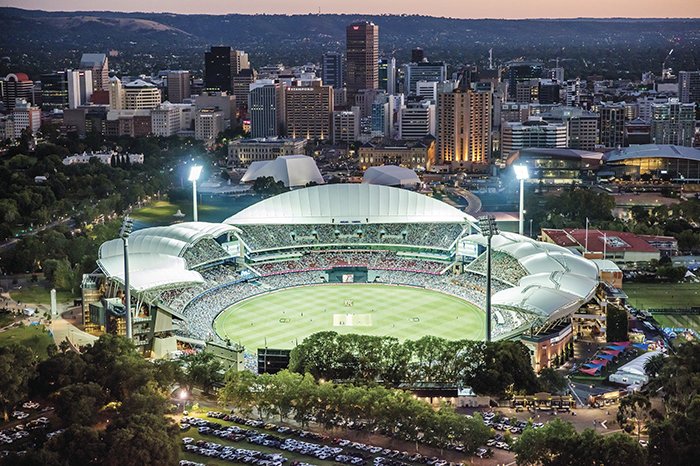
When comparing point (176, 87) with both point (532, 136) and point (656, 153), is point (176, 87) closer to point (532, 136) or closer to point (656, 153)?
point (532, 136)

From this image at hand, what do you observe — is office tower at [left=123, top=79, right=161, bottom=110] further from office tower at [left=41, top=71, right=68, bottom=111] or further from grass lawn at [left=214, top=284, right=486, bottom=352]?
grass lawn at [left=214, top=284, right=486, bottom=352]

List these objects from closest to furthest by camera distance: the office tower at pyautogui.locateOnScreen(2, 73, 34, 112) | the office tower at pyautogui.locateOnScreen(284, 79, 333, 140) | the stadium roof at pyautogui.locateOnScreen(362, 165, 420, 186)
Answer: the stadium roof at pyautogui.locateOnScreen(362, 165, 420, 186)
the office tower at pyautogui.locateOnScreen(284, 79, 333, 140)
the office tower at pyautogui.locateOnScreen(2, 73, 34, 112)

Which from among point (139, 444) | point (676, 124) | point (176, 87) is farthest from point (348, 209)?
point (176, 87)

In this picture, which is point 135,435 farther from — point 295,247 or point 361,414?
point 295,247

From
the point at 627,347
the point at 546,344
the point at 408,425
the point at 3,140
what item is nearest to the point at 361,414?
the point at 408,425

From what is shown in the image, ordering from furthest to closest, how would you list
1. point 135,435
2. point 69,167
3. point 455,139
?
point 455,139, point 69,167, point 135,435

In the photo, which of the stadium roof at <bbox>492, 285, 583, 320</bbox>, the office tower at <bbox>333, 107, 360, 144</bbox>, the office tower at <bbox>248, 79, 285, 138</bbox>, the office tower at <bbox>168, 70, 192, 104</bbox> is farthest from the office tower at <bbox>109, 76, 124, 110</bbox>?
the stadium roof at <bbox>492, 285, 583, 320</bbox>
